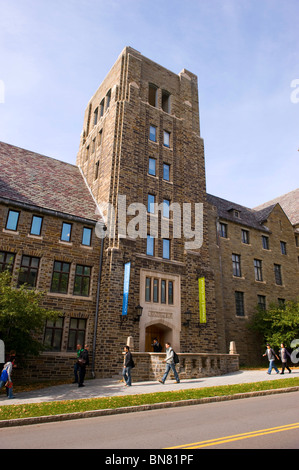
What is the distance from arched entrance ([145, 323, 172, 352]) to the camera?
21.2 meters

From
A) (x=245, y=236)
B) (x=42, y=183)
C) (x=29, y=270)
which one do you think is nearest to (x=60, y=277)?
(x=29, y=270)

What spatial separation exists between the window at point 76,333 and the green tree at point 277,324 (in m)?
15.1

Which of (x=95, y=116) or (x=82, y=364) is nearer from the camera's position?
(x=82, y=364)

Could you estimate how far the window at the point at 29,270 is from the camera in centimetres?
1828

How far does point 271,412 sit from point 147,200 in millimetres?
17029

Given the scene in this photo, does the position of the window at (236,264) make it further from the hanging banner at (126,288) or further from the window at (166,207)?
the hanging banner at (126,288)

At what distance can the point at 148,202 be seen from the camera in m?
23.9

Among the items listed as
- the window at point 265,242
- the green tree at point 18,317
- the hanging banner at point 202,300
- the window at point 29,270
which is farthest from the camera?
the window at point 265,242

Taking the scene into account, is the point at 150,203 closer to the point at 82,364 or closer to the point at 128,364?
the point at 128,364

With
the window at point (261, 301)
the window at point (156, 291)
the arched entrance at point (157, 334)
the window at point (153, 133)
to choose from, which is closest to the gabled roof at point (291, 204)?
the window at point (261, 301)

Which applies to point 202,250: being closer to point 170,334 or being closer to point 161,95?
point 170,334

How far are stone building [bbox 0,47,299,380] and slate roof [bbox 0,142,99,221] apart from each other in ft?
0.40

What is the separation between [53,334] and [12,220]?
22.8 ft
